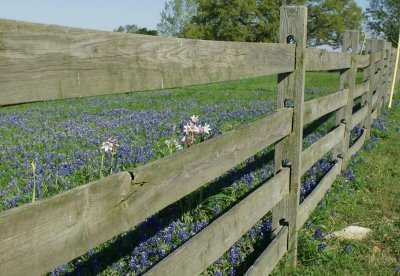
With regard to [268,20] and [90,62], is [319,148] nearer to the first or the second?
[90,62]

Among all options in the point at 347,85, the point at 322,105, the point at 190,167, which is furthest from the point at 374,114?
the point at 190,167

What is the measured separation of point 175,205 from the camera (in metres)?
4.54

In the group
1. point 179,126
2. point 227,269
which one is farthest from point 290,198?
point 179,126

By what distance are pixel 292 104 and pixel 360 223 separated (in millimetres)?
2055

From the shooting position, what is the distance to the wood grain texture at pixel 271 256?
3.29 meters

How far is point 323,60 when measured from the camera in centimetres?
480

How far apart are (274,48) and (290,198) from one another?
146cm

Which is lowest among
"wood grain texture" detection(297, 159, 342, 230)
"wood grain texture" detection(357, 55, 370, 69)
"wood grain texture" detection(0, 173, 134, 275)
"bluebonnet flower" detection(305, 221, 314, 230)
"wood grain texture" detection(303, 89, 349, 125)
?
"bluebonnet flower" detection(305, 221, 314, 230)

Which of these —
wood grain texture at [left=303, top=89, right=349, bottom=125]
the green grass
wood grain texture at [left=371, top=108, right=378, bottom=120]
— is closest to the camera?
the green grass

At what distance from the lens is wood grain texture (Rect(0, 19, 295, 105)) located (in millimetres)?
1390

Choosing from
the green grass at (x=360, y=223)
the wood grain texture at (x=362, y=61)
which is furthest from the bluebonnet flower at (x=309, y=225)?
the wood grain texture at (x=362, y=61)

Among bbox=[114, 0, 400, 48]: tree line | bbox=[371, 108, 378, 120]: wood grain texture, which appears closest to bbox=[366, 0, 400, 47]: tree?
bbox=[114, 0, 400, 48]: tree line

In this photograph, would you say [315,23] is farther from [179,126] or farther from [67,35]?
[67,35]

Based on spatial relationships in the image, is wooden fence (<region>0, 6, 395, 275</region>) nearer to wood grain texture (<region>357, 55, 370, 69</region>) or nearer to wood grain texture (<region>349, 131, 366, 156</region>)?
wood grain texture (<region>349, 131, 366, 156</region>)
